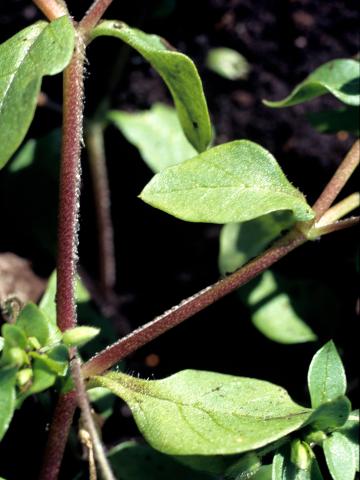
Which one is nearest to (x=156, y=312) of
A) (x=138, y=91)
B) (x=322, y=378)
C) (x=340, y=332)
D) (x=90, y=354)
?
(x=90, y=354)

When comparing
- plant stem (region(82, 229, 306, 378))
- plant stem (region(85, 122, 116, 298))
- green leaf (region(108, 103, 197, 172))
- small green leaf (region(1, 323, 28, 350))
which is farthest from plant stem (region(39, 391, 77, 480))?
green leaf (region(108, 103, 197, 172))

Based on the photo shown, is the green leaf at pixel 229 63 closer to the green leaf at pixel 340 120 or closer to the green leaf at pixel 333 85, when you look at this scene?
the green leaf at pixel 340 120

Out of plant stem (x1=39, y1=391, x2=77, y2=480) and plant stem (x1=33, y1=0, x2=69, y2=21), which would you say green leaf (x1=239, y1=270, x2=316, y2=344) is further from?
plant stem (x1=33, y1=0, x2=69, y2=21)

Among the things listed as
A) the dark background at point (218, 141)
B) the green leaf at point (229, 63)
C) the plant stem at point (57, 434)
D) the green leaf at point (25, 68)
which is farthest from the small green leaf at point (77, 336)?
the green leaf at point (229, 63)

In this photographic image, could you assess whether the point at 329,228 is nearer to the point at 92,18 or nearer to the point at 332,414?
the point at 332,414

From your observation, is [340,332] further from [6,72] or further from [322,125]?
[6,72]

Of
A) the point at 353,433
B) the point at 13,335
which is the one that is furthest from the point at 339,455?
the point at 13,335

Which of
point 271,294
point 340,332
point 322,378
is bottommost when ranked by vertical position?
point 322,378
